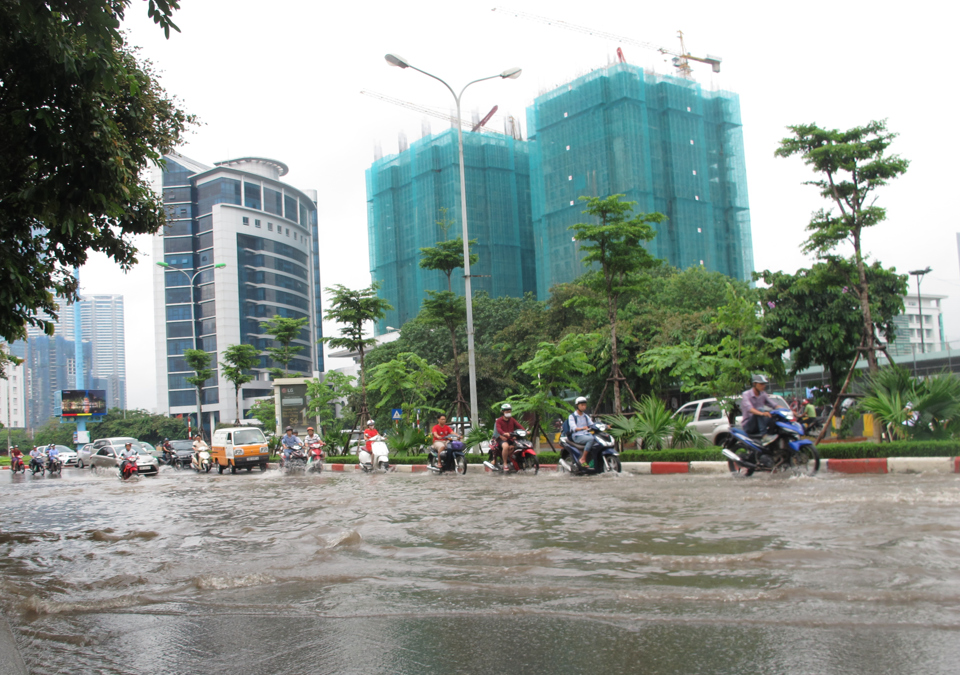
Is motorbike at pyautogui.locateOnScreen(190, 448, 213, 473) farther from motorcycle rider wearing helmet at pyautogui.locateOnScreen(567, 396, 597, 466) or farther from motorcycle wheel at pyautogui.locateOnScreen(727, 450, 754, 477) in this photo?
motorcycle wheel at pyautogui.locateOnScreen(727, 450, 754, 477)

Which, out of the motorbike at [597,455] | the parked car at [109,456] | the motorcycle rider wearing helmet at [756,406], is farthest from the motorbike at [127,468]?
the motorcycle rider wearing helmet at [756,406]

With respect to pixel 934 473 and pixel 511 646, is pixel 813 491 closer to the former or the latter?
pixel 934 473

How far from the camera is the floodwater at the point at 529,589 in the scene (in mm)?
3242

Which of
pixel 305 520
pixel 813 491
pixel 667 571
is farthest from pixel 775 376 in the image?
pixel 667 571

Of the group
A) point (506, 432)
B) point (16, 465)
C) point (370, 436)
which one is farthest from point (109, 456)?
point (506, 432)

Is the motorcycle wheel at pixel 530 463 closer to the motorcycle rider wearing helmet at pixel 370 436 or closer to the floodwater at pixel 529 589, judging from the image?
the floodwater at pixel 529 589

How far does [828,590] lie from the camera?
154 inches

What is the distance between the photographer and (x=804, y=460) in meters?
10.2

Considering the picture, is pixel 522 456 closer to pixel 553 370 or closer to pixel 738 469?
pixel 553 370

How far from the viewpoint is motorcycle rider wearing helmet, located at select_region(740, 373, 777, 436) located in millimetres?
10312

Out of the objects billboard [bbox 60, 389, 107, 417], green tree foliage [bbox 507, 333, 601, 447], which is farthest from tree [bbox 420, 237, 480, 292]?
billboard [bbox 60, 389, 107, 417]

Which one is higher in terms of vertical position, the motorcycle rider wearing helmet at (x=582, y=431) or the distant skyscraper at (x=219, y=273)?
the distant skyscraper at (x=219, y=273)

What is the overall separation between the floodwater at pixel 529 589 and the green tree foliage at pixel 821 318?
841 inches

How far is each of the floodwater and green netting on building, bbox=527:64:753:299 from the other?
5859 cm
